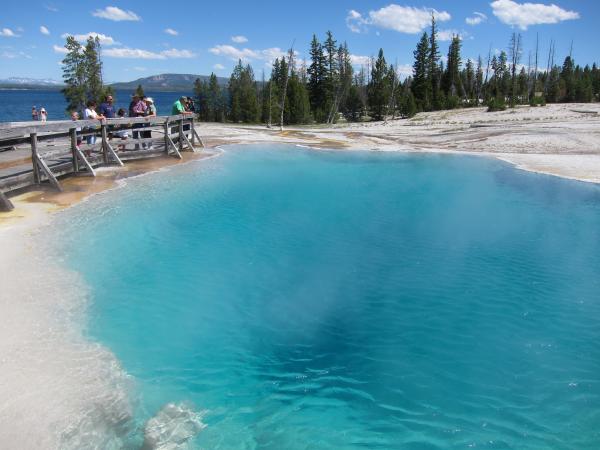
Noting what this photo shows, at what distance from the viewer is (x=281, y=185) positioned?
1608 centimetres

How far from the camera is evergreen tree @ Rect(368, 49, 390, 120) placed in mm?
63812

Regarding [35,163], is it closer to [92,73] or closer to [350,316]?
[350,316]

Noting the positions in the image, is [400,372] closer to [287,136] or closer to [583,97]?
[287,136]

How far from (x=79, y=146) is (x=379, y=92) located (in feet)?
176

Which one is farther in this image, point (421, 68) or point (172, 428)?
point (421, 68)

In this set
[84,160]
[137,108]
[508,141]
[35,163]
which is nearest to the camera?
[35,163]

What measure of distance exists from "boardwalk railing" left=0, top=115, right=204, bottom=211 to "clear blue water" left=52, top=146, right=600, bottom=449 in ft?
6.15

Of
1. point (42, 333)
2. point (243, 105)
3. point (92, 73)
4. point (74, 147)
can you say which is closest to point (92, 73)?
point (92, 73)

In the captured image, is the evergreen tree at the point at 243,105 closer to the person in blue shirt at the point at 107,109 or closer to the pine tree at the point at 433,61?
the pine tree at the point at 433,61

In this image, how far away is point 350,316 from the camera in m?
6.87

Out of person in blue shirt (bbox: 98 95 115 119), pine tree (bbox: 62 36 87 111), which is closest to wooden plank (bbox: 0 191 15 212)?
person in blue shirt (bbox: 98 95 115 119)

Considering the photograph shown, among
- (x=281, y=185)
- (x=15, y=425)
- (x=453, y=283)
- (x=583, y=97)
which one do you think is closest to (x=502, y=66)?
(x=583, y=97)

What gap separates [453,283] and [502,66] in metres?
93.5

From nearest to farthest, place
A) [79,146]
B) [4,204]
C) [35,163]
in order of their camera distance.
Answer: [4,204], [35,163], [79,146]
